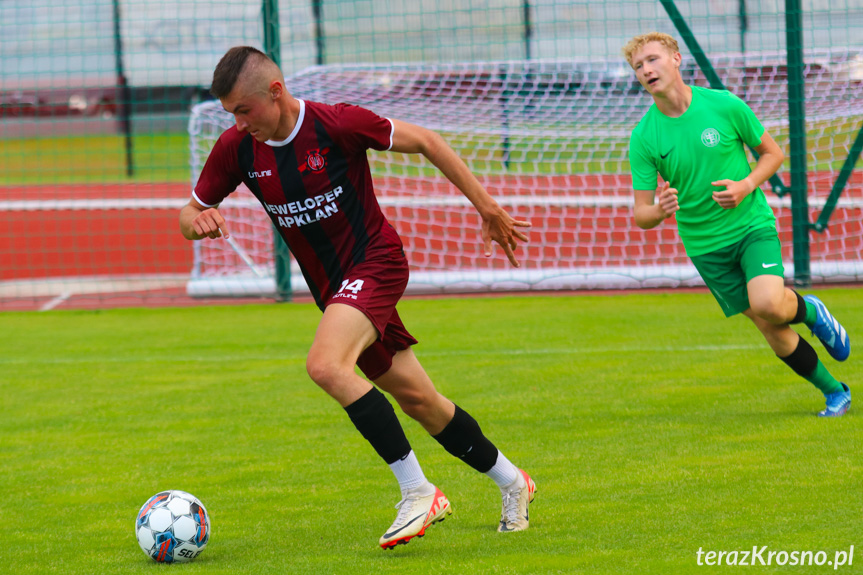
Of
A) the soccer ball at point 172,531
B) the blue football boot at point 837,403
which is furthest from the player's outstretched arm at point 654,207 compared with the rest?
the soccer ball at point 172,531

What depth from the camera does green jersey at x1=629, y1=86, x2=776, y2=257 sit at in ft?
17.3

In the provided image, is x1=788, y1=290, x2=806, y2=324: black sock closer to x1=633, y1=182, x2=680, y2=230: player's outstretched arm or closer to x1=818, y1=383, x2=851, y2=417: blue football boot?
x1=818, y1=383, x2=851, y2=417: blue football boot

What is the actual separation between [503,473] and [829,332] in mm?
2306

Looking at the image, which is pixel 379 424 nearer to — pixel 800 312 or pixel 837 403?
pixel 800 312

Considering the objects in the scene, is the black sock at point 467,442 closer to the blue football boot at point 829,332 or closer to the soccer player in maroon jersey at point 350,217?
the soccer player in maroon jersey at point 350,217

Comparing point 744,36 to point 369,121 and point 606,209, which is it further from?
point 369,121

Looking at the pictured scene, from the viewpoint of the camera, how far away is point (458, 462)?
499 centimetres

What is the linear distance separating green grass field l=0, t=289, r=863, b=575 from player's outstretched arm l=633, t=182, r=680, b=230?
101cm

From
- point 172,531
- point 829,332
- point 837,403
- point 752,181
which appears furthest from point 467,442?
point 829,332

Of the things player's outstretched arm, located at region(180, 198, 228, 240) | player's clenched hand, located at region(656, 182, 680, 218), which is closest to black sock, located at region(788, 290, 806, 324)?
player's clenched hand, located at region(656, 182, 680, 218)

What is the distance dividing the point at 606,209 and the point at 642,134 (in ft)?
22.5

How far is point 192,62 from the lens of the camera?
18.6 metres

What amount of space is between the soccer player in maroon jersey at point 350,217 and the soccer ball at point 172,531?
0.70m

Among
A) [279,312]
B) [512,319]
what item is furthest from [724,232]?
[279,312]
